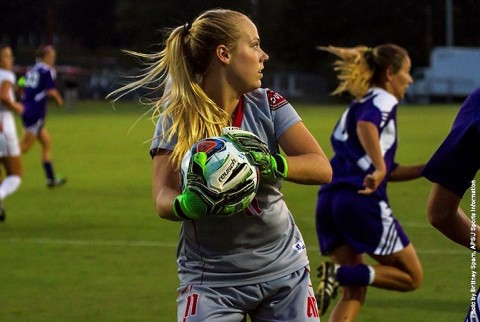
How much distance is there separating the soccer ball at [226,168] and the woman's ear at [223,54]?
0.62 meters

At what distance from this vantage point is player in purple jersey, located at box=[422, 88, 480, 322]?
3.49 m

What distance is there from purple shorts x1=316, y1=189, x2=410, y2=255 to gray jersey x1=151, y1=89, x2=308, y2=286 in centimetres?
305

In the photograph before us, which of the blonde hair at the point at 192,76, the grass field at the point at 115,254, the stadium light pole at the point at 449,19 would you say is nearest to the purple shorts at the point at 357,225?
the grass field at the point at 115,254

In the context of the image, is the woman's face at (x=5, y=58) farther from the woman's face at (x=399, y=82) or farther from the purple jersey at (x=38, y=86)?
the woman's face at (x=399, y=82)

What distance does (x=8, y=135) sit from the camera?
14.7 m

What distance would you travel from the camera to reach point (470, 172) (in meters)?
3.54

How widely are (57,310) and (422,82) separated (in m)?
48.9

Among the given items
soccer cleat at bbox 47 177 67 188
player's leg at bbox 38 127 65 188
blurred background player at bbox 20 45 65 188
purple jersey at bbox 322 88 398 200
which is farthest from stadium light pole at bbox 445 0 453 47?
purple jersey at bbox 322 88 398 200

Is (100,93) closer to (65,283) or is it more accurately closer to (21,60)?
(21,60)

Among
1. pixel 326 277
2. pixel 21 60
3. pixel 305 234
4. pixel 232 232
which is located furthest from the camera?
pixel 21 60

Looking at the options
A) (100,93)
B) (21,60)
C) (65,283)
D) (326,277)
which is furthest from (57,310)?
(21,60)

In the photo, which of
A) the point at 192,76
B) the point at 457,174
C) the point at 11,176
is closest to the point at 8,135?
the point at 11,176

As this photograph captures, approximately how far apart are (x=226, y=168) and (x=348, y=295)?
3.64 m

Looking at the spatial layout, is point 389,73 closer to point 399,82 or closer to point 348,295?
point 399,82
